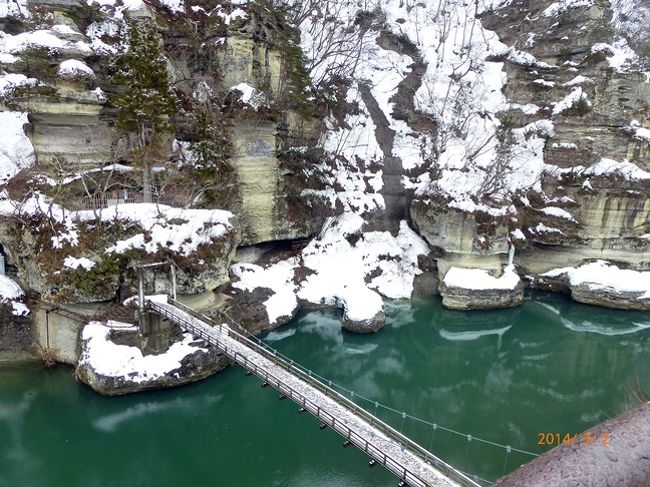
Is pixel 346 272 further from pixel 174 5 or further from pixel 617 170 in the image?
pixel 174 5

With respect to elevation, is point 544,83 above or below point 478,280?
above

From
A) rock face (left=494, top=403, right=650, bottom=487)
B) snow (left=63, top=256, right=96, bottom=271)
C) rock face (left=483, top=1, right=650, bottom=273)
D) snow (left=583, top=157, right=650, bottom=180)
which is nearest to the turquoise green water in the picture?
snow (left=63, top=256, right=96, bottom=271)

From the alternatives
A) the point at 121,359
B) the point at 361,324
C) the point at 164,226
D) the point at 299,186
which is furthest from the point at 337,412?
the point at 299,186

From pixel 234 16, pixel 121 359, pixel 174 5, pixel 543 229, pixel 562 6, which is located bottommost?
pixel 121 359

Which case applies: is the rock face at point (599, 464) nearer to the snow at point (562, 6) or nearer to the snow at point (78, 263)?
the snow at point (78, 263)

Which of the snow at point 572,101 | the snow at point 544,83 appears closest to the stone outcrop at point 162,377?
the snow at point 572,101
